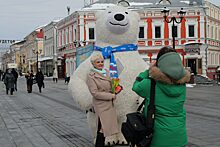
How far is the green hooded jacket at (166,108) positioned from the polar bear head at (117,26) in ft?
7.83

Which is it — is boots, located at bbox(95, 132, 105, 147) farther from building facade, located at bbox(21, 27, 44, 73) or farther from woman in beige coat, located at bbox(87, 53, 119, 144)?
A: building facade, located at bbox(21, 27, 44, 73)

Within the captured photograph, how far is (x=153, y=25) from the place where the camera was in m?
44.2

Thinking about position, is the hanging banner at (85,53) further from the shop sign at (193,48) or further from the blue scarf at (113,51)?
the shop sign at (193,48)

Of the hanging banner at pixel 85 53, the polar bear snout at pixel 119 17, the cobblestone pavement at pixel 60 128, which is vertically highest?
the polar bear snout at pixel 119 17

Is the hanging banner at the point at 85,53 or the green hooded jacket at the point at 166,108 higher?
the hanging banner at the point at 85,53

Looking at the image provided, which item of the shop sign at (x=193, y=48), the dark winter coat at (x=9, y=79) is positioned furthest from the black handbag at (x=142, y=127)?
the shop sign at (x=193, y=48)

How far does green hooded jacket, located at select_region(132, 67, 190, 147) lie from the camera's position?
4.32 meters

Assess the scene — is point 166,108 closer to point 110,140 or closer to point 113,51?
point 110,140

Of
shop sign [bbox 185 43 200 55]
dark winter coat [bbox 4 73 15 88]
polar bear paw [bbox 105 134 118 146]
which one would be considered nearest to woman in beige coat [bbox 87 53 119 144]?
polar bear paw [bbox 105 134 118 146]

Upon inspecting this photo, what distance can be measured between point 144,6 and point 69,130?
123ft

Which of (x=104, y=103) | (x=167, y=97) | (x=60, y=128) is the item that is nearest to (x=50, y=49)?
(x=60, y=128)

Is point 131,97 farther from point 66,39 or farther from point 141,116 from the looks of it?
point 66,39

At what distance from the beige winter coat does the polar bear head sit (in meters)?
0.90

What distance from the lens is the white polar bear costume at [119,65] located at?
6430 mm
